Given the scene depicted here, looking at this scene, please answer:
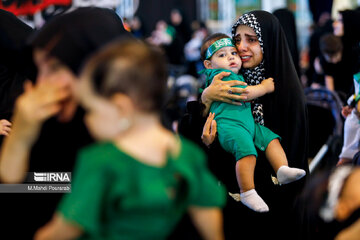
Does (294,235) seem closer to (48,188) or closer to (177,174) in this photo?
(48,188)

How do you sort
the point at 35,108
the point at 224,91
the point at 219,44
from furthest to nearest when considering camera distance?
the point at 219,44
the point at 224,91
the point at 35,108

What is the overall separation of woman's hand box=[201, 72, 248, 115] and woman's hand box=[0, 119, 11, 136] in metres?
1.21

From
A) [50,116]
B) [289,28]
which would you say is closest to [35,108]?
[50,116]

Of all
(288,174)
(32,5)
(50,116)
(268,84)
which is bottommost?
(288,174)

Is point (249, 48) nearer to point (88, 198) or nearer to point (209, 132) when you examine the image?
point (209, 132)

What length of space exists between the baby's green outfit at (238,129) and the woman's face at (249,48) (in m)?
0.12

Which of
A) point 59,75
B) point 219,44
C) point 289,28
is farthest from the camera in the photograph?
point 289,28

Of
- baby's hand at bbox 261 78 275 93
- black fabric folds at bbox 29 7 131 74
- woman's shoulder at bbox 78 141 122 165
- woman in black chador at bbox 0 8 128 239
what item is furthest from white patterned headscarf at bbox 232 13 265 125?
woman's shoulder at bbox 78 141 122 165

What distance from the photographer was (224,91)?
3.31 meters

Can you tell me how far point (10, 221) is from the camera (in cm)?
272

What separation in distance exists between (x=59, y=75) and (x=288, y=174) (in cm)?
156

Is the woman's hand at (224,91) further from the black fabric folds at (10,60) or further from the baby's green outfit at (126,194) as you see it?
the baby's green outfit at (126,194)

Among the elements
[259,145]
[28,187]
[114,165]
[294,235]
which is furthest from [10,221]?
[294,235]

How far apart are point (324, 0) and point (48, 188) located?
35.6ft
